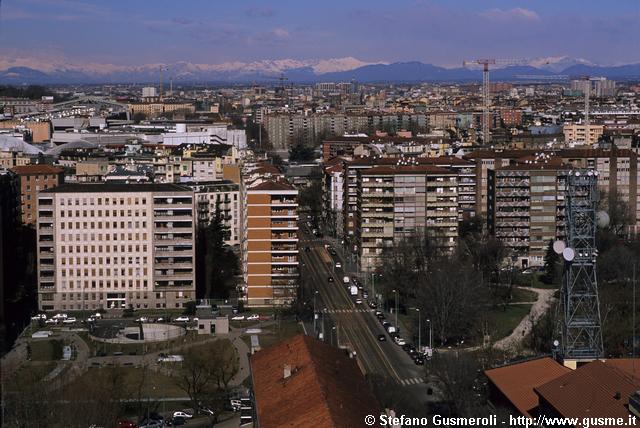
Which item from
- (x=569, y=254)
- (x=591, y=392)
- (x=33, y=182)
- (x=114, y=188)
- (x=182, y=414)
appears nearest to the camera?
(x=591, y=392)

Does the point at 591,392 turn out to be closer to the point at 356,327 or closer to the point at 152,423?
the point at 152,423

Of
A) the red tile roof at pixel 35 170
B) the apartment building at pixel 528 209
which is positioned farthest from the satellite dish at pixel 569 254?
the red tile roof at pixel 35 170

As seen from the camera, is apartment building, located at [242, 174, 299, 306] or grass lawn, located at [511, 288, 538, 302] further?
grass lawn, located at [511, 288, 538, 302]

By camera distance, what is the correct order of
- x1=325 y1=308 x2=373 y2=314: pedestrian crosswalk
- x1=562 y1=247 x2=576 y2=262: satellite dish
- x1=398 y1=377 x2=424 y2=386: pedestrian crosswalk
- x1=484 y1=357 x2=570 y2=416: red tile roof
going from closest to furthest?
x1=484 y1=357 x2=570 y2=416: red tile roof, x1=562 y1=247 x2=576 y2=262: satellite dish, x1=398 y1=377 x2=424 y2=386: pedestrian crosswalk, x1=325 y1=308 x2=373 y2=314: pedestrian crosswalk

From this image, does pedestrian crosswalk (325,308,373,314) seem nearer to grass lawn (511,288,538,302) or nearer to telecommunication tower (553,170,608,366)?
grass lawn (511,288,538,302)

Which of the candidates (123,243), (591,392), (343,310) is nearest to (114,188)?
(123,243)

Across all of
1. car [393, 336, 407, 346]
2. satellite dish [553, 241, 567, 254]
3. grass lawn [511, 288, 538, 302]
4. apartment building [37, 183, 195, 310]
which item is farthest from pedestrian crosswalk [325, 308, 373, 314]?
satellite dish [553, 241, 567, 254]
